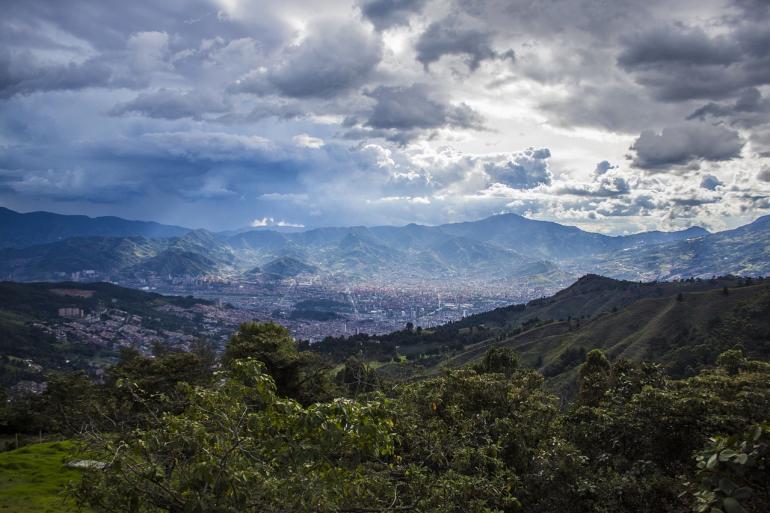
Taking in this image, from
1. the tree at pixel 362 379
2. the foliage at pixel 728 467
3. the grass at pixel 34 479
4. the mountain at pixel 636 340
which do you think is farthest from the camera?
the mountain at pixel 636 340

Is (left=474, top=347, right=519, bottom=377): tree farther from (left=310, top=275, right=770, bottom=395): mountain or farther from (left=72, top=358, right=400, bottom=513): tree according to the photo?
(left=72, top=358, right=400, bottom=513): tree

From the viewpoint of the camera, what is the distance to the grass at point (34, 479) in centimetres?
1888

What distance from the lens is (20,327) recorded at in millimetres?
172500

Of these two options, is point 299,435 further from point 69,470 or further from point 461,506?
point 69,470

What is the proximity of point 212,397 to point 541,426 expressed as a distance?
16.4 m

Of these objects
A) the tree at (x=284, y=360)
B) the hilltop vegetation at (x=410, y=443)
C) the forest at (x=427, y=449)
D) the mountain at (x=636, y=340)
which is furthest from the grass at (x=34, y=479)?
the mountain at (x=636, y=340)

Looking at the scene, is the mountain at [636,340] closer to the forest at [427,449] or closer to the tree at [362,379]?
the tree at [362,379]

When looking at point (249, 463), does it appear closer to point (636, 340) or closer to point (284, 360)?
point (284, 360)

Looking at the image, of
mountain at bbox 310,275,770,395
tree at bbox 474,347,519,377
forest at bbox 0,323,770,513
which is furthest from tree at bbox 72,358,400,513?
mountain at bbox 310,275,770,395

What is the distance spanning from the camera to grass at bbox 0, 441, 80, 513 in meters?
18.9

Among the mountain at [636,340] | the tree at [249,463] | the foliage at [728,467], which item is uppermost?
the foliage at [728,467]

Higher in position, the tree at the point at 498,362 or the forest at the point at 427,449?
the forest at the point at 427,449

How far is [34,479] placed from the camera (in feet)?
73.3

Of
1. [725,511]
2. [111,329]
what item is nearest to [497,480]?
[725,511]
